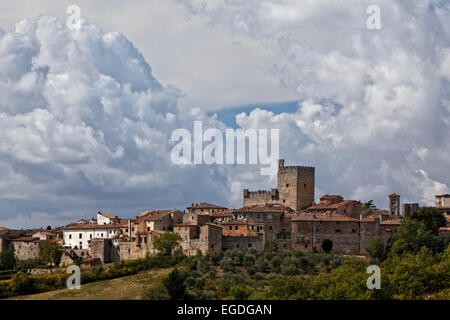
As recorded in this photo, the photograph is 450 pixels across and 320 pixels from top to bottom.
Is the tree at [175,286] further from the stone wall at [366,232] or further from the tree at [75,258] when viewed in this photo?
the tree at [75,258]

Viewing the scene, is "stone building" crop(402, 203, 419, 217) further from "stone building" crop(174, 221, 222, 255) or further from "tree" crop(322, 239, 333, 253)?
"stone building" crop(174, 221, 222, 255)

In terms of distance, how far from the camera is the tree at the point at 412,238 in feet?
256

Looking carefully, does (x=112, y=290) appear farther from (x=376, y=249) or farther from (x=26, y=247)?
(x=26, y=247)

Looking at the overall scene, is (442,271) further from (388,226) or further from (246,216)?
(246,216)

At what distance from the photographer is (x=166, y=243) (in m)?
77.9

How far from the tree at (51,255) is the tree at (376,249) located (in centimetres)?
3934

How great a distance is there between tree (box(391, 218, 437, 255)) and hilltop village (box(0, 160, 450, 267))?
209 cm

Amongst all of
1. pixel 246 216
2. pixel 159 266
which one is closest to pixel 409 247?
pixel 246 216

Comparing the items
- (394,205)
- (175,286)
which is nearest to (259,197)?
(394,205)

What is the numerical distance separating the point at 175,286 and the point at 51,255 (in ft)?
112

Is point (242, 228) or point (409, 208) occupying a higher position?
point (409, 208)

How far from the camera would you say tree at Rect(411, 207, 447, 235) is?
84938mm


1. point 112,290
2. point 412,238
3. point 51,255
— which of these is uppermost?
point 412,238
